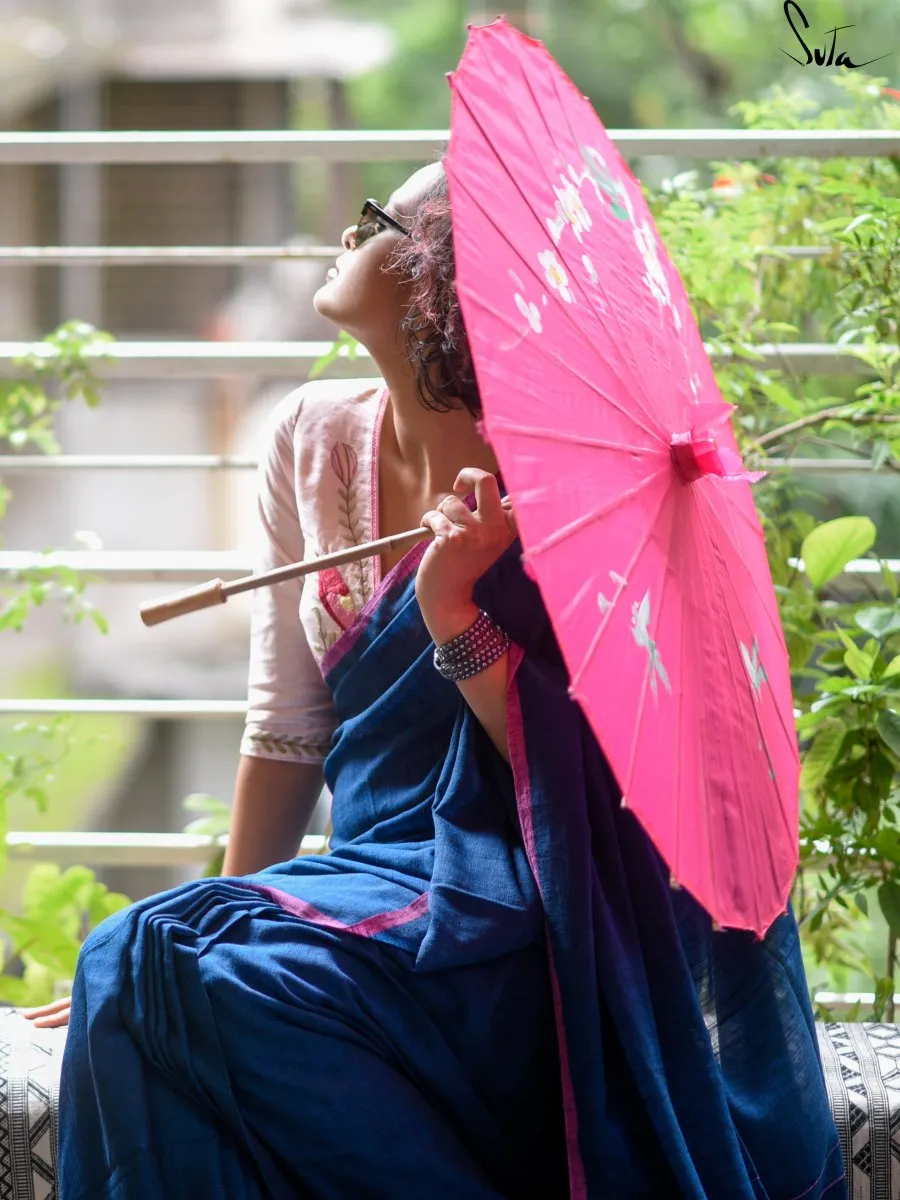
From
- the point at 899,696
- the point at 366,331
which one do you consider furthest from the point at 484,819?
the point at 899,696

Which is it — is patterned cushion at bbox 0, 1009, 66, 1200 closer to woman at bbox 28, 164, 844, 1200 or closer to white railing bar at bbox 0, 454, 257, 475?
woman at bbox 28, 164, 844, 1200

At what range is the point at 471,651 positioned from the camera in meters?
1.30

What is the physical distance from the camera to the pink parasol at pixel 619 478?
97 cm

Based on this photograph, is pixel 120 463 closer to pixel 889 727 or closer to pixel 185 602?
pixel 185 602

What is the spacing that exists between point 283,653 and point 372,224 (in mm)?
553

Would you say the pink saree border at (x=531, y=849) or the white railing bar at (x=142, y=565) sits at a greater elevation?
the white railing bar at (x=142, y=565)

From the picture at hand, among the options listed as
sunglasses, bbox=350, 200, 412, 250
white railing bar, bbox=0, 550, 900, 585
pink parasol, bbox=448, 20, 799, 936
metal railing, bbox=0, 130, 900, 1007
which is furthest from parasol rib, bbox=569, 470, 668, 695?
white railing bar, bbox=0, 550, 900, 585

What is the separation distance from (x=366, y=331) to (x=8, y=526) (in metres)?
Answer: 7.76

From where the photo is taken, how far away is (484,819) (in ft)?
4.46

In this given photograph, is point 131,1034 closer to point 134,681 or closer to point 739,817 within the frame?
point 739,817

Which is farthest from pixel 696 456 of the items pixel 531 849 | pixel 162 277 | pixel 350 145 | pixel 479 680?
pixel 162 277

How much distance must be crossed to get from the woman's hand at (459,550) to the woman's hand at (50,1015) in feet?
2.25

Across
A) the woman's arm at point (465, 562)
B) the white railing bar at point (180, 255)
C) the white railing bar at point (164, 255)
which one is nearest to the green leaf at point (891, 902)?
the woman's arm at point (465, 562)

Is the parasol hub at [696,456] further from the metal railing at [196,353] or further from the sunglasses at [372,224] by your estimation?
the metal railing at [196,353]
